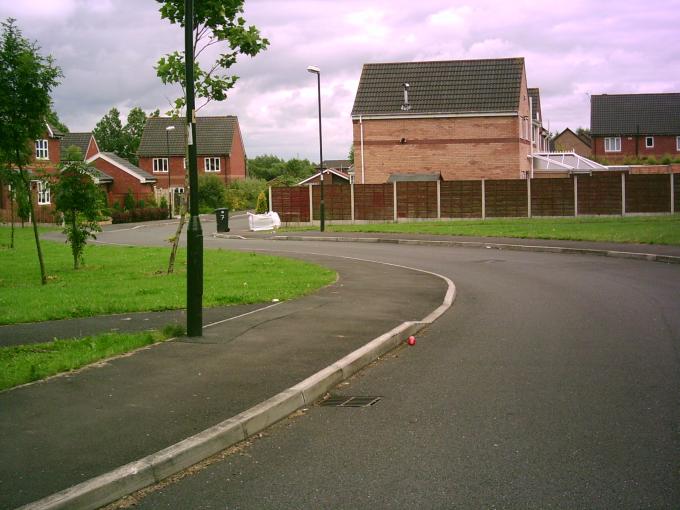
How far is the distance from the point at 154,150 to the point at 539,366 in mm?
77829

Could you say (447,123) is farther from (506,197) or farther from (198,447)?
(198,447)

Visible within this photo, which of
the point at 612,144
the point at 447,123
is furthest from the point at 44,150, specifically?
the point at 612,144

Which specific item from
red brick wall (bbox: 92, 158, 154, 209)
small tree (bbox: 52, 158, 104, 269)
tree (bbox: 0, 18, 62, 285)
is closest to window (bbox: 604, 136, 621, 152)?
red brick wall (bbox: 92, 158, 154, 209)

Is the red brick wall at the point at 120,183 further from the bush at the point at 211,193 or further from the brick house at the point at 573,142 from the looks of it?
the brick house at the point at 573,142

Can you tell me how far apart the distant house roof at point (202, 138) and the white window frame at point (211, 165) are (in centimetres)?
81

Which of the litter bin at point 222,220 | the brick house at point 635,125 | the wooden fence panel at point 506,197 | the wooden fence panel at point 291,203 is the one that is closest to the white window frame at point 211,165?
the brick house at point 635,125

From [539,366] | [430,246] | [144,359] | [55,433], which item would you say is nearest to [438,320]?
[539,366]

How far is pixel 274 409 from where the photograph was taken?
6645mm

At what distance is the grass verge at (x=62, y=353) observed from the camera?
25.5ft

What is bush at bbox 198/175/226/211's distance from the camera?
238 feet

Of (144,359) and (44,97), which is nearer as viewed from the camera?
(144,359)

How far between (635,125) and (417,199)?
45.3 meters

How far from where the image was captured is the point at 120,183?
233 ft

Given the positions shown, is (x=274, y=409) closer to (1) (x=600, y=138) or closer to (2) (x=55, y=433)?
(2) (x=55, y=433)
